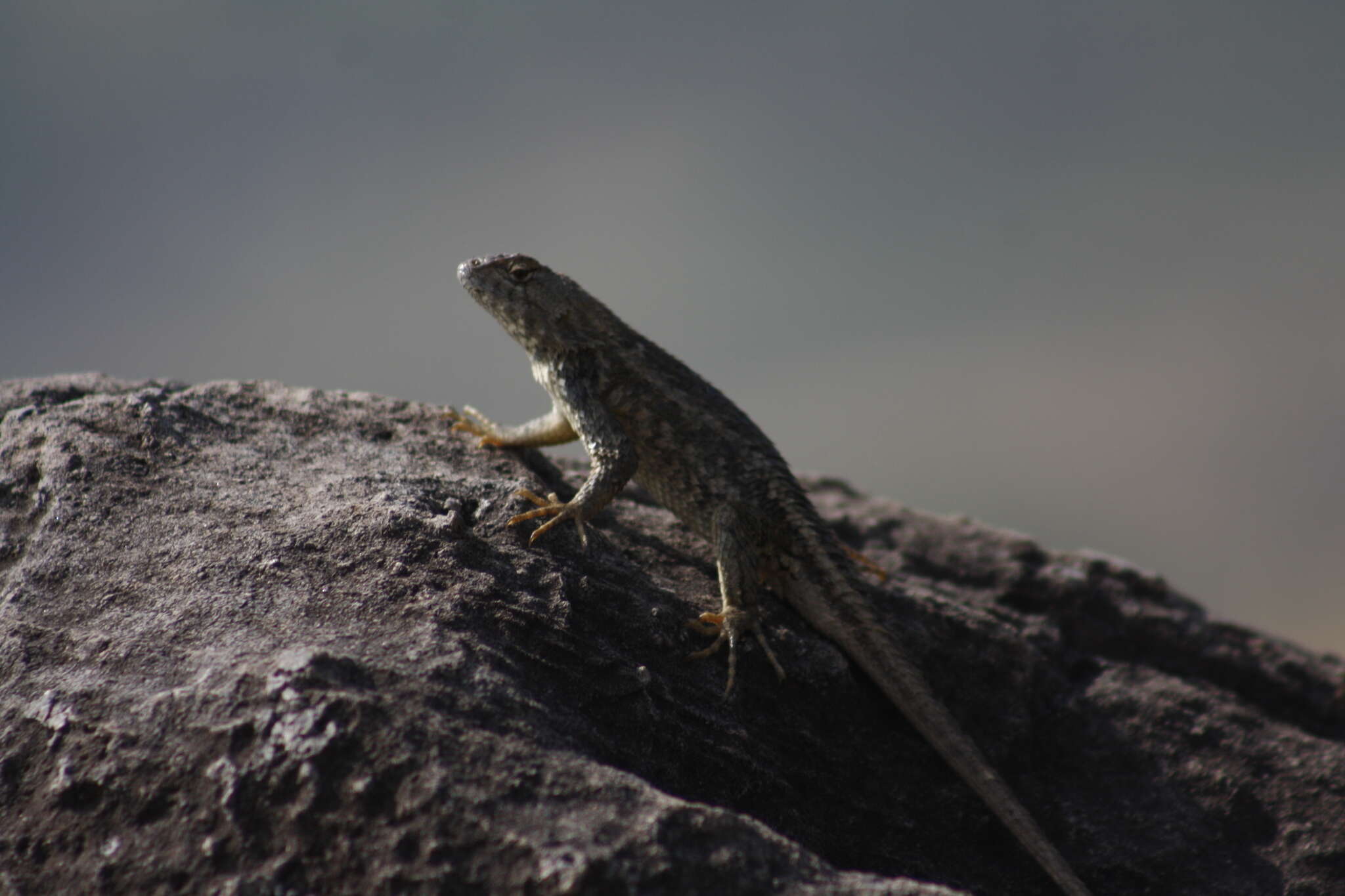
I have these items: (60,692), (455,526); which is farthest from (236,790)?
(455,526)

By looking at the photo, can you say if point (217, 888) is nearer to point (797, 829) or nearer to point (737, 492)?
point (797, 829)

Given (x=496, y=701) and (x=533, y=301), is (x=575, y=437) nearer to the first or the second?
(x=533, y=301)

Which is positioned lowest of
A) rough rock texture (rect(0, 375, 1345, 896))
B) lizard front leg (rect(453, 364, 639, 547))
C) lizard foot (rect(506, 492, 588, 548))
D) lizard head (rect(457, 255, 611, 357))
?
rough rock texture (rect(0, 375, 1345, 896))

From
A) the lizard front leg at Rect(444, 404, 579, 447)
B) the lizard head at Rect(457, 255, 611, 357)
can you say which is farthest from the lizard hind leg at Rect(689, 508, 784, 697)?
the lizard head at Rect(457, 255, 611, 357)

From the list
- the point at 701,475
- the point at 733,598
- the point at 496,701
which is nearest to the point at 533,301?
the point at 701,475

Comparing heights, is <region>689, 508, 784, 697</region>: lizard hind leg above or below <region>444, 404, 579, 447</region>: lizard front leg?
below

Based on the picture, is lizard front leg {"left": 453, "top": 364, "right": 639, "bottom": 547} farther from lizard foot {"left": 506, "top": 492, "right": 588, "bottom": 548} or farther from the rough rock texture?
the rough rock texture

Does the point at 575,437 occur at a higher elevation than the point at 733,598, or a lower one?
higher

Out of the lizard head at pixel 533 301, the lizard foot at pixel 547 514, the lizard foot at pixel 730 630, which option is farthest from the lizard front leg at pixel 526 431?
the lizard foot at pixel 730 630
